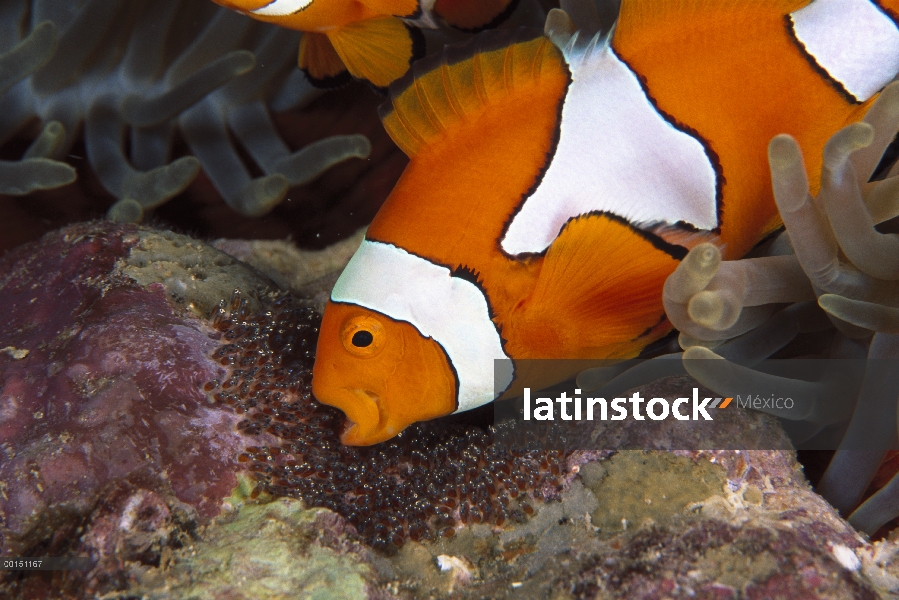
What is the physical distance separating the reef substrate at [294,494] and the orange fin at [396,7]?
664mm

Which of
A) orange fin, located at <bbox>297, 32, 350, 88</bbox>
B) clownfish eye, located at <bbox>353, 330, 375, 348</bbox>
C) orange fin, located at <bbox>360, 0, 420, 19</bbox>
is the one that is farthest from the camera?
orange fin, located at <bbox>297, 32, 350, 88</bbox>

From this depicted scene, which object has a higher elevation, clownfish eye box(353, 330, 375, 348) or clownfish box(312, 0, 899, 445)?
clownfish box(312, 0, 899, 445)

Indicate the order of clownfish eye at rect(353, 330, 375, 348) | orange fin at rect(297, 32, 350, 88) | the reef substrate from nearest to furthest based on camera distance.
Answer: the reef substrate → clownfish eye at rect(353, 330, 375, 348) → orange fin at rect(297, 32, 350, 88)

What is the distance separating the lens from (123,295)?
1.21 metres

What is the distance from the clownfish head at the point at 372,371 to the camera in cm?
108

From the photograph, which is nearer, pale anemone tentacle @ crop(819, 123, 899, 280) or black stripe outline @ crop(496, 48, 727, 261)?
pale anemone tentacle @ crop(819, 123, 899, 280)

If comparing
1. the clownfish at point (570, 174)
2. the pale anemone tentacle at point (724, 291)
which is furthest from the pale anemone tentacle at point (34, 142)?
the pale anemone tentacle at point (724, 291)

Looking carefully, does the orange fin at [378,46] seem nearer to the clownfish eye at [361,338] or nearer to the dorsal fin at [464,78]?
the dorsal fin at [464,78]

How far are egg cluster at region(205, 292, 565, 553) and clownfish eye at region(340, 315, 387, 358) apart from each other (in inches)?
5.5

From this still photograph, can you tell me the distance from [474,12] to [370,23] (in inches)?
9.4

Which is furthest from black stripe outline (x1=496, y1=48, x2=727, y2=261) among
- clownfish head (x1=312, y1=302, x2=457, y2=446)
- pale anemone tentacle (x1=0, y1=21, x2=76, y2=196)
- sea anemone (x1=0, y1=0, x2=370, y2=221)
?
pale anemone tentacle (x1=0, y1=21, x2=76, y2=196)

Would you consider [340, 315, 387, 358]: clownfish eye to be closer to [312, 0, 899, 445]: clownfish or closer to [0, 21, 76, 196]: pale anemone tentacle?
[312, 0, 899, 445]: clownfish

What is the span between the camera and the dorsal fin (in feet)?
3.86

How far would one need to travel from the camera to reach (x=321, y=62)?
164 centimetres
